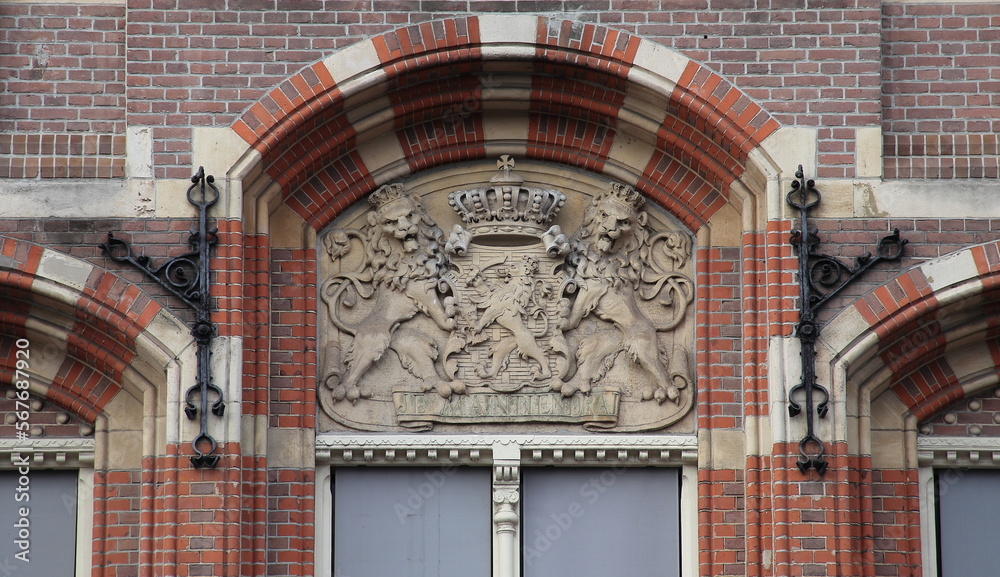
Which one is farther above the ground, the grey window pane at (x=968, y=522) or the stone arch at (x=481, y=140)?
the stone arch at (x=481, y=140)

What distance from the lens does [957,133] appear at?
11.9 meters

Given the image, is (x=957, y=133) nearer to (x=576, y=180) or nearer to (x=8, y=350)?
(x=576, y=180)

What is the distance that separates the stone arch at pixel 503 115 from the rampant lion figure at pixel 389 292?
28 centimetres

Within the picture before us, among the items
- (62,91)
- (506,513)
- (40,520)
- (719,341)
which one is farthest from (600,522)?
(62,91)

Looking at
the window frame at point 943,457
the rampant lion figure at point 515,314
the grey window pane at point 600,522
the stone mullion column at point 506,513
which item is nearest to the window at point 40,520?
the stone mullion column at point 506,513

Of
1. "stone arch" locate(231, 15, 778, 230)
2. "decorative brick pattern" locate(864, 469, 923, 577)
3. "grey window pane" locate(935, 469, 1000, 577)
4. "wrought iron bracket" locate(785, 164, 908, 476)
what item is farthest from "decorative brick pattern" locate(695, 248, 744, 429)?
"grey window pane" locate(935, 469, 1000, 577)

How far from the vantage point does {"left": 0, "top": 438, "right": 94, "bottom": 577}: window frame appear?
38.8 feet

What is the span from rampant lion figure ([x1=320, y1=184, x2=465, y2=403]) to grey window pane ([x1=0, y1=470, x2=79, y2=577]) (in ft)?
6.77

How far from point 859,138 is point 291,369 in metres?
4.38

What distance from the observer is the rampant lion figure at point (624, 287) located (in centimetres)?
1205

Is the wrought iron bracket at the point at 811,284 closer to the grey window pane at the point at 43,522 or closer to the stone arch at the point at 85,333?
the stone arch at the point at 85,333

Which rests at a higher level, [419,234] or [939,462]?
[419,234]

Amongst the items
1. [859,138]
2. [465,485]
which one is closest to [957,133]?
[859,138]

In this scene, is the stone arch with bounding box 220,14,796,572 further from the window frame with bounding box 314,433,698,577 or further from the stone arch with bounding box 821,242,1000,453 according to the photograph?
the stone arch with bounding box 821,242,1000,453
